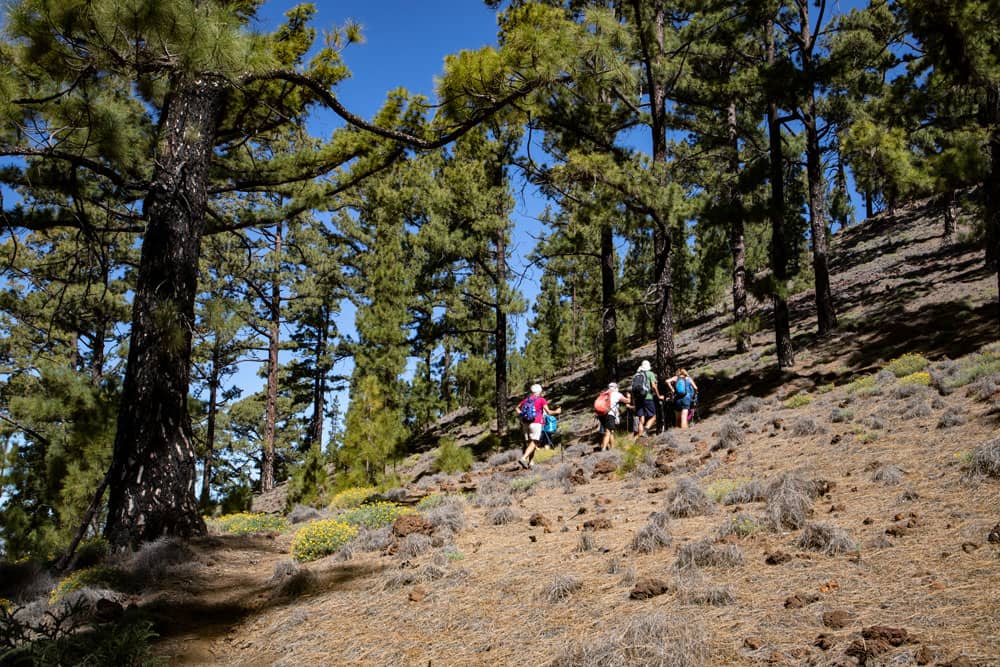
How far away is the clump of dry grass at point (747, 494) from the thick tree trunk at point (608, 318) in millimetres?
5884

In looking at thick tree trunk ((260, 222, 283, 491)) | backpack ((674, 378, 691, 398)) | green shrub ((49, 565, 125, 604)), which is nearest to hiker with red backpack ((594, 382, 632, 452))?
backpack ((674, 378, 691, 398))

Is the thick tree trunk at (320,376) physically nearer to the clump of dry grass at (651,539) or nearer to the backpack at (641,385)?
the backpack at (641,385)

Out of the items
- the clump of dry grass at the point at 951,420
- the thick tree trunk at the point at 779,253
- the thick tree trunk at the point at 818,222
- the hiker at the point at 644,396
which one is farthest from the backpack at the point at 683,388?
the thick tree trunk at the point at 818,222

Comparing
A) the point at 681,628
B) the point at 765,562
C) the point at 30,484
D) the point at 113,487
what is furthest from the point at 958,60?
the point at 30,484

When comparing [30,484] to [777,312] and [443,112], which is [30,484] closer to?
[443,112]

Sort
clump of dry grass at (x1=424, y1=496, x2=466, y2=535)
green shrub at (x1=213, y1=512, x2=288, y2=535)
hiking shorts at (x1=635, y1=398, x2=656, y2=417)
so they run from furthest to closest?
hiking shorts at (x1=635, y1=398, x2=656, y2=417)
green shrub at (x1=213, y1=512, x2=288, y2=535)
clump of dry grass at (x1=424, y1=496, x2=466, y2=535)

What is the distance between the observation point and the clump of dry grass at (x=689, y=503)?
5688mm

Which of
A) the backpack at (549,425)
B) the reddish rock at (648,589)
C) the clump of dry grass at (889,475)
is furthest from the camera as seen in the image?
the backpack at (549,425)

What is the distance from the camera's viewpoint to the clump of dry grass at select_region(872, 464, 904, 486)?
5172 millimetres

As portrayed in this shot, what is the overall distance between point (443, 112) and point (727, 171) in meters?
12.2

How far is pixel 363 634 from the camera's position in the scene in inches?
157

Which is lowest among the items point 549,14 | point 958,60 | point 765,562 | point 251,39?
point 765,562

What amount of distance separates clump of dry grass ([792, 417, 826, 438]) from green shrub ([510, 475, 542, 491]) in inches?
156

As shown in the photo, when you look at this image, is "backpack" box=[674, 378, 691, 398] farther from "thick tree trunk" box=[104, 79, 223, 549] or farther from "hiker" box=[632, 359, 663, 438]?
"thick tree trunk" box=[104, 79, 223, 549]
